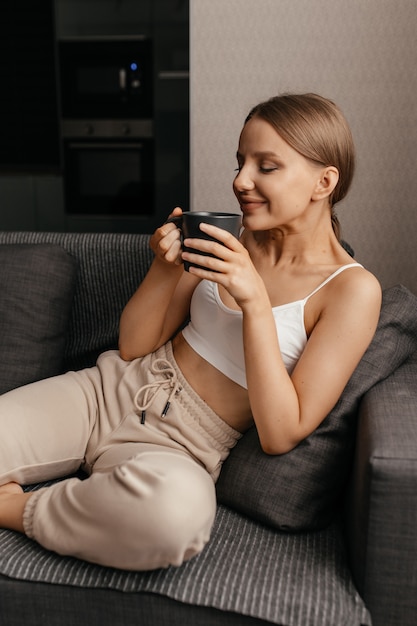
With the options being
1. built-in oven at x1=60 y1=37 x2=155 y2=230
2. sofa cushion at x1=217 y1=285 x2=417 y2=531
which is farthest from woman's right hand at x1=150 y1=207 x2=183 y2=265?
built-in oven at x1=60 y1=37 x2=155 y2=230

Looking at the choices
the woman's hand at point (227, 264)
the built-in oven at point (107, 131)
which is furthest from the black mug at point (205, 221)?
the built-in oven at point (107, 131)

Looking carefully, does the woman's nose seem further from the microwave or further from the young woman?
the microwave

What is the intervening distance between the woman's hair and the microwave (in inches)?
85.2

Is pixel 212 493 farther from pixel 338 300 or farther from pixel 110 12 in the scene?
pixel 110 12

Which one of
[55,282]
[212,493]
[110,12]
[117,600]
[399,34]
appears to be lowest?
[117,600]

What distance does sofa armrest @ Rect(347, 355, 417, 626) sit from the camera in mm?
935

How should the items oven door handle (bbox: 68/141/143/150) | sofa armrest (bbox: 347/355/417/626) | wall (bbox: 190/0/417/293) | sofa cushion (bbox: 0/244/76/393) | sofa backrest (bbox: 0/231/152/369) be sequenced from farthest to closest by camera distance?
1. oven door handle (bbox: 68/141/143/150)
2. wall (bbox: 190/0/417/293)
3. sofa backrest (bbox: 0/231/152/369)
4. sofa cushion (bbox: 0/244/76/393)
5. sofa armrest (bbox: 347/355/417/626)

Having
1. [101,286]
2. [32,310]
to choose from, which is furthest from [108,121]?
[32,310]

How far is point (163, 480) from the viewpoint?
3.22 ft

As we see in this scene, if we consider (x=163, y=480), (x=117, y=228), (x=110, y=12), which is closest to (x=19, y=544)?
(x=163, y=480)

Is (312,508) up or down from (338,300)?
down

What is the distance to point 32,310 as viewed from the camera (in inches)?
58.7

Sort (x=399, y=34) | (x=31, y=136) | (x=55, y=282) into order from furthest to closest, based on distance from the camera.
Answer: (x=31, y=136) → (x=399, y=34) → (x=55, y=282)

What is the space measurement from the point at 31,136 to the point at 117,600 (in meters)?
3.01
